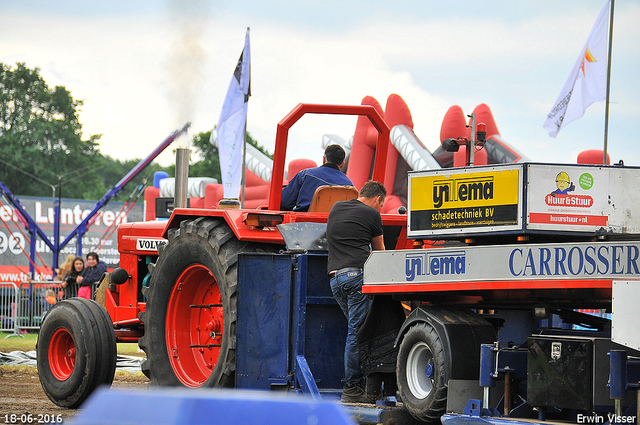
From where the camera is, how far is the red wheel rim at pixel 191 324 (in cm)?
714

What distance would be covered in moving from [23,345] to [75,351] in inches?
360

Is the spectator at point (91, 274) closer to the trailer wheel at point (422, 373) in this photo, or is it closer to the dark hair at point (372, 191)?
the dark hair at point (372, 191)

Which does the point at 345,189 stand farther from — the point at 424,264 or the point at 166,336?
the point at 166,336

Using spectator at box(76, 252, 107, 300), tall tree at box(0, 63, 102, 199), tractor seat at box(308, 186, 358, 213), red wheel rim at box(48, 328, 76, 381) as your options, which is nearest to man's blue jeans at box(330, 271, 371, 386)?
tractor seat at box(308, 186, 358, 213)

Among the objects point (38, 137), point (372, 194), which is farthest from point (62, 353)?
point (38, 137)

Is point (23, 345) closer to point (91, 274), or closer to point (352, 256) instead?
point (91, 274)

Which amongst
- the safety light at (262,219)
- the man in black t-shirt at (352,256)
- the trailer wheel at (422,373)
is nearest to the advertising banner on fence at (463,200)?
the man in black t-shirt at (352,256)

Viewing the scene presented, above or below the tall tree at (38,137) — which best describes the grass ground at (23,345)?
below

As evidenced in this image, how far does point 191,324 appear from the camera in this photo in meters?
7.29

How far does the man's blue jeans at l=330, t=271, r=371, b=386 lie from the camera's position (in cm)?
592

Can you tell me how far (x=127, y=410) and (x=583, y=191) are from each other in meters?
4.06

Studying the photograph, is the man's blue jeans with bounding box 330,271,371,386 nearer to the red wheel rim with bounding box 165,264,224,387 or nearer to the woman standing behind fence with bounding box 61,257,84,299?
the red wheel rim with bounding box 165,264,224,387

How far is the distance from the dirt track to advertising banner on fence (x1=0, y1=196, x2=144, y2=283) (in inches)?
774

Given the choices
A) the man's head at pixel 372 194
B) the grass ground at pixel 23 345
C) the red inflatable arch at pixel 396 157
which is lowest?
the grass ground at pixel 23 345
